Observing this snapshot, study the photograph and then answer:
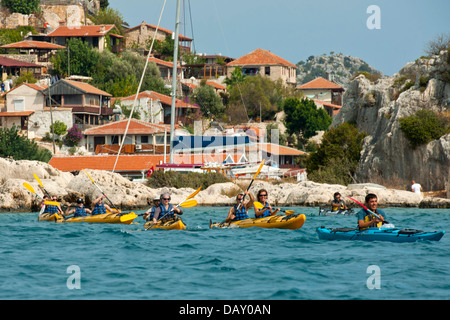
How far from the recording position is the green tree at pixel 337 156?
45.4 metres

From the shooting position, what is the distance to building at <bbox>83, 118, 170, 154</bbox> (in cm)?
6831

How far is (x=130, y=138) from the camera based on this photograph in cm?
6988

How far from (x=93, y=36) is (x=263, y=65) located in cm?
2607

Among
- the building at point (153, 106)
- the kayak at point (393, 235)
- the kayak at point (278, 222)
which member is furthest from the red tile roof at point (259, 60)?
the kayak at point (393, 235)

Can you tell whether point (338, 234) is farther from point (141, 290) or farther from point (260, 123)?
point (260, 123)

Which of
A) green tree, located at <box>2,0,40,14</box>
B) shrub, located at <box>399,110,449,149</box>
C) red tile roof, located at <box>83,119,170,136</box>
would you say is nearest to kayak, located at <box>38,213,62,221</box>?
shrub, located at <box>399,110,449,149</box>

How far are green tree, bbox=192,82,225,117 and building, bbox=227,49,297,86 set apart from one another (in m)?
15.8

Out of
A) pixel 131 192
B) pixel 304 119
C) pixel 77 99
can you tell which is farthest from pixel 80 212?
pixel 304 119

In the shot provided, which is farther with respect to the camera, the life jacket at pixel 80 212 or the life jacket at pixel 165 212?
the life jacket at pixel 80 212

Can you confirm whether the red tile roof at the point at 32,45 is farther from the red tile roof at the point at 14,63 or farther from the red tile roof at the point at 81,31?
the red tile roof at the point at 14,63

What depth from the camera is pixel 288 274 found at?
14.7 meters

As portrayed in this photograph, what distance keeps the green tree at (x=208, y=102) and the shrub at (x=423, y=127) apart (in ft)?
156

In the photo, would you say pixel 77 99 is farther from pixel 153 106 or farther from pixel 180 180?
pixel 180 180

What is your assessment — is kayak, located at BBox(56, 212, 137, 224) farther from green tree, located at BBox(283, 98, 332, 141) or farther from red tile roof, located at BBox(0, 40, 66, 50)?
red tile roof, located at BBox(0, 40, 66, 50)
